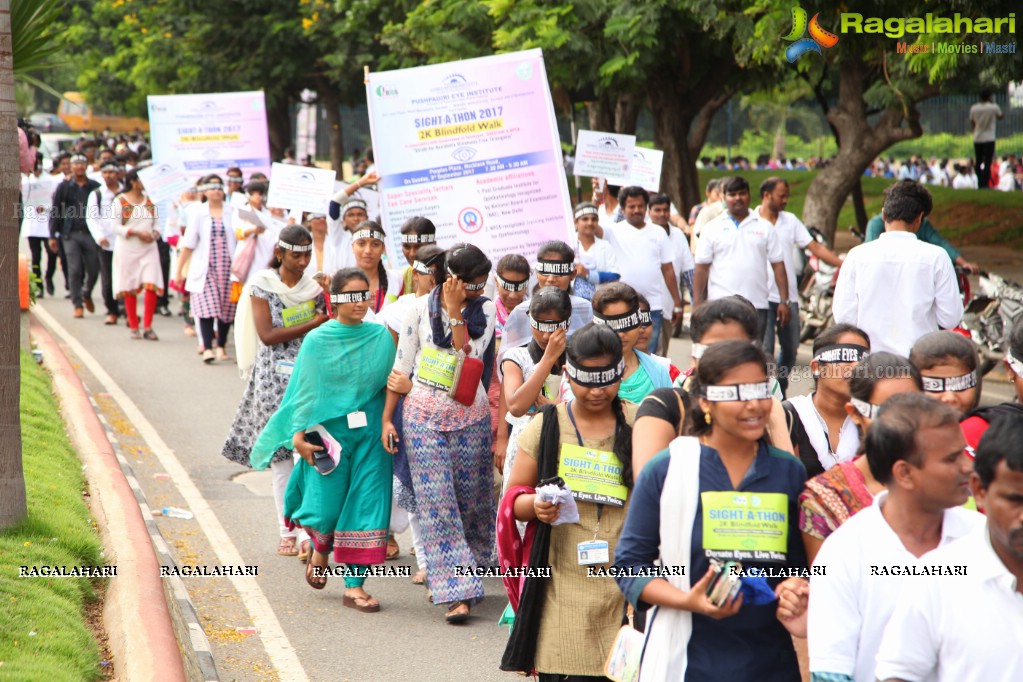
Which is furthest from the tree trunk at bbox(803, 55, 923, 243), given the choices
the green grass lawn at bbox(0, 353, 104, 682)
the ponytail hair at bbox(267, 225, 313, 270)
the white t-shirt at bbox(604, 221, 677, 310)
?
the green grass lawn at bbox(0, 353, 104, 682)

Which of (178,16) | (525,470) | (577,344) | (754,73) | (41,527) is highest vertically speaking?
(178,16)

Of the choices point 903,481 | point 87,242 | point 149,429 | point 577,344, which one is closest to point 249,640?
point 577,344

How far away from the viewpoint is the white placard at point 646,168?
13.2m

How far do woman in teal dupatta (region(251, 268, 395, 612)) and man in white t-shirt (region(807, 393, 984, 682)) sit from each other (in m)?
3.87

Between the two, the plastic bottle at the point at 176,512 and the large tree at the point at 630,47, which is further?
the large tree at the point at 630,47

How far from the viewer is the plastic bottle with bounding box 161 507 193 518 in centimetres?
852

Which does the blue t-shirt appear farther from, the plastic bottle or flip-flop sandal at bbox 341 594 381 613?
the plastic bottle

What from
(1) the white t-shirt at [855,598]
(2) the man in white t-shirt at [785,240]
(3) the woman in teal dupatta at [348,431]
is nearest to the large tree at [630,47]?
(2) the man in white t-shirt at [785,240]

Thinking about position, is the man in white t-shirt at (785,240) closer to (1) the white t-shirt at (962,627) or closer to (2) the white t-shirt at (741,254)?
(2) the white t-shirt at (741,254)

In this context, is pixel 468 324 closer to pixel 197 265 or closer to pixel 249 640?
pixel 249 640

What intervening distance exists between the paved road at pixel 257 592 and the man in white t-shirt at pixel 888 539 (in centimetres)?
287

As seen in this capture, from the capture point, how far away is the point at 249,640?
6336 mm

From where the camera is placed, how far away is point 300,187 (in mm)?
11570

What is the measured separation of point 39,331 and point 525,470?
10.9m
